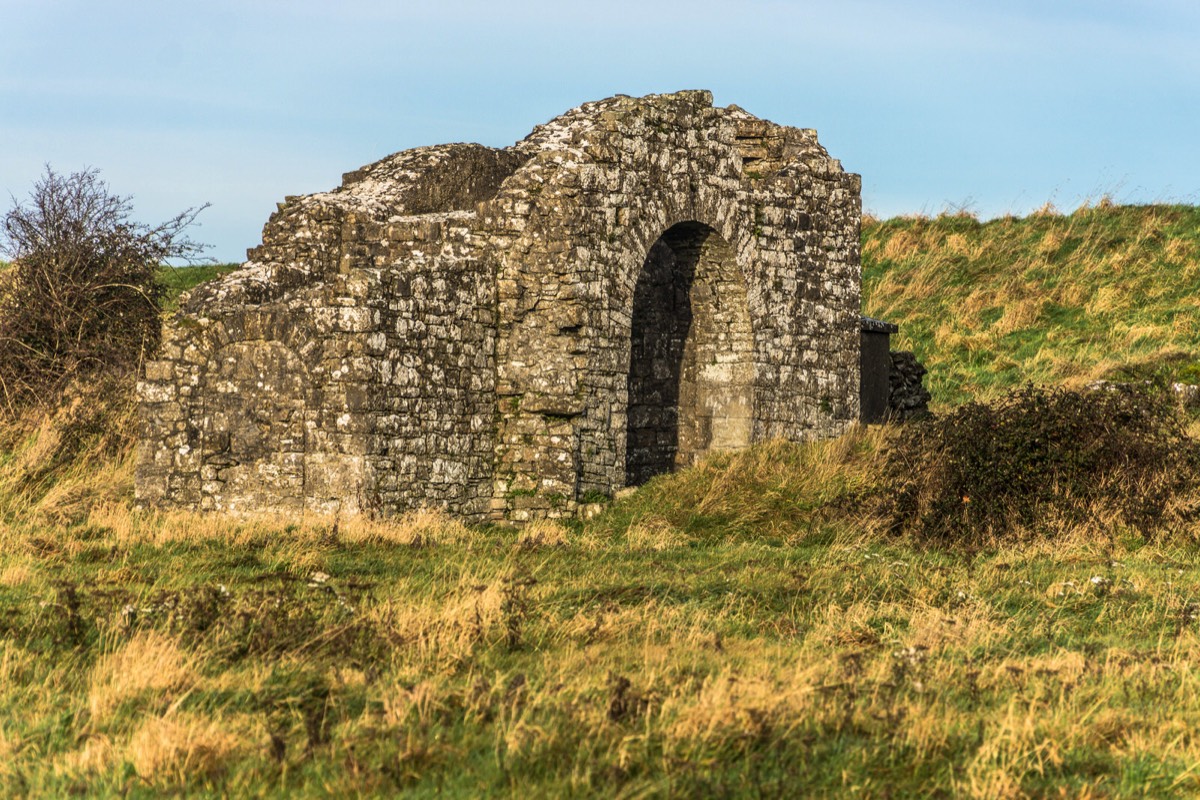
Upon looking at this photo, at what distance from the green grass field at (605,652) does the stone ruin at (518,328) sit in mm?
656

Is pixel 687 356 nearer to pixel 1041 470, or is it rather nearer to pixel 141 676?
pixel 1041 470

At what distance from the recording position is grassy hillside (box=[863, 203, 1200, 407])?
23.0 meters

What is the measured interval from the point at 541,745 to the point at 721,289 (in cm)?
1027

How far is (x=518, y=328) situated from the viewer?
12750mm

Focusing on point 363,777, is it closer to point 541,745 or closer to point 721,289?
point 541,745

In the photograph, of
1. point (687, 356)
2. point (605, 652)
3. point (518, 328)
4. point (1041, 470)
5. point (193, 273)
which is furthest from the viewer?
point (193, 273)

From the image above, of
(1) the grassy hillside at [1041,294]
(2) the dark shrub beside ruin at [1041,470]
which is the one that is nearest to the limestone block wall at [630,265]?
(2) the dark shrub beside ruin at [1041,470]

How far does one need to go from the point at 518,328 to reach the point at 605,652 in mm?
6300

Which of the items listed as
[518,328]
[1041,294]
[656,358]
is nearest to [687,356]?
[656,358]

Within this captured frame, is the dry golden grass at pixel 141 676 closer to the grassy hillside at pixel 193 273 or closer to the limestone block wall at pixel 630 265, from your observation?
the limestone block wall at pixel 630 265

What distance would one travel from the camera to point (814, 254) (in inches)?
613

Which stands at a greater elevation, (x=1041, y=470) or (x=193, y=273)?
(x=193, y=273)

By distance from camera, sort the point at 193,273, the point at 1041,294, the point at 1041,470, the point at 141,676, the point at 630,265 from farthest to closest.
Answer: the point at 193,273 < the point at 1041,294 < the point at 630,265 < the point at 1041,470 < the point at 141,676

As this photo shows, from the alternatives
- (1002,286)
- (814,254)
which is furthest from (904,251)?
(814,254)
